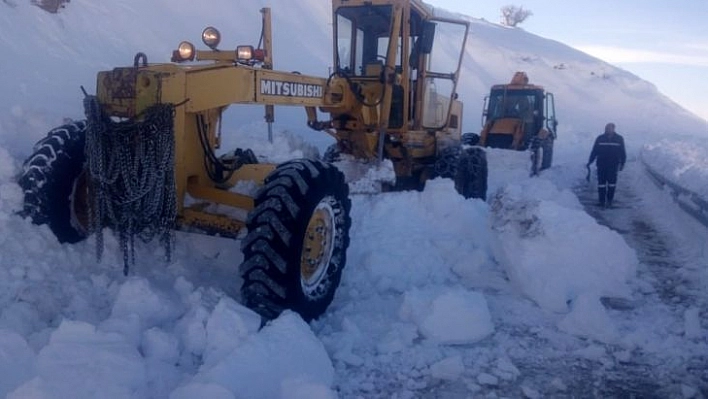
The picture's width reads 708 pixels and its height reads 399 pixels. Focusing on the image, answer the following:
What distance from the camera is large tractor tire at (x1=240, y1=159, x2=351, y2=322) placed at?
4.31m

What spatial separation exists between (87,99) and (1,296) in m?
1.36

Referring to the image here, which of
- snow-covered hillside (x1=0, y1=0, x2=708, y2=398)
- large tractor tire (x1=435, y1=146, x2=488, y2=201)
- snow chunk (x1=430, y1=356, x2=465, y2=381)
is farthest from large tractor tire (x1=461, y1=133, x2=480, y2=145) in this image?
snow chunk (x1=430, y1=356, x2=465, y2=381)

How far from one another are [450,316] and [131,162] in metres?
2.41

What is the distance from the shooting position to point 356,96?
7.84 m

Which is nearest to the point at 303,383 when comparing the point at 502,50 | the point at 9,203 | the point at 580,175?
the point at 9,203

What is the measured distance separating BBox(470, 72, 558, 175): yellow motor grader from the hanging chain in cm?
1193

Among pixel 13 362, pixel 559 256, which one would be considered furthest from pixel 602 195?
pixel 13 362

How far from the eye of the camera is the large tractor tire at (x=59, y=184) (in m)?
4.85

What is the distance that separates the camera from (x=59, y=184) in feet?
16.2

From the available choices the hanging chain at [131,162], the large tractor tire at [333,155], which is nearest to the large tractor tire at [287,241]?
the hanging chain at [131,162]

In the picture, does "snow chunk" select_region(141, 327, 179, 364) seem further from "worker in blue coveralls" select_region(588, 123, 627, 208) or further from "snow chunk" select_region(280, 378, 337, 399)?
"worker in blue coveralls" select_region(588, 123, 627, 208)

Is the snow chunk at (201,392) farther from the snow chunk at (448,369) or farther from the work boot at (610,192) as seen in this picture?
the work boot at (610,192)

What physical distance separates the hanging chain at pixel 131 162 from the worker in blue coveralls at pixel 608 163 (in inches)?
351

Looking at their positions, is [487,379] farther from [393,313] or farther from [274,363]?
[274,363]
